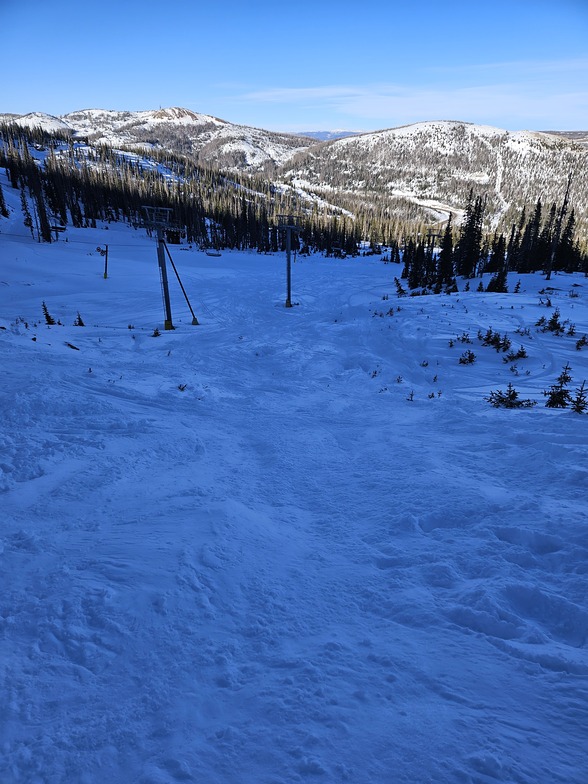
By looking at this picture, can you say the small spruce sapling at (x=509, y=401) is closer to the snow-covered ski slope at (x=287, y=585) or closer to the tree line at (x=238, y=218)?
the snow-covered ski slope at (x=287, y=585)

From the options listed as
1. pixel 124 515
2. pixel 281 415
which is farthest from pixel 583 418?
pixel 124 515

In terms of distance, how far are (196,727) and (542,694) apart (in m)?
2.76

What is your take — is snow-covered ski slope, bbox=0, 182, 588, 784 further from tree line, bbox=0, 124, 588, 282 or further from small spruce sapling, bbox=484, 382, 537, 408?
tree line, bbox=0, 124, 588, 282

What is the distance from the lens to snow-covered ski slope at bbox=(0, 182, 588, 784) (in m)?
2.73

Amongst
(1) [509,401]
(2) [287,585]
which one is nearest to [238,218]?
(1) [509,401]

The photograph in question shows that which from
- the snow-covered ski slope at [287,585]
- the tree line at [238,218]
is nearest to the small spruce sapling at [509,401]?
the snow-covered ski slope at [287,585]

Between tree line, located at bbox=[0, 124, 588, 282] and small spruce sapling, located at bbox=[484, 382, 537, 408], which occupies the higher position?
tree line, located at bbox=[0, 124, 588, 282]

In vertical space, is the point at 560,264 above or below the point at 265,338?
above

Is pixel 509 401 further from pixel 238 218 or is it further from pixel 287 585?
pixel 238 218

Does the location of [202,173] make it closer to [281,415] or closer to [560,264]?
[560,264]

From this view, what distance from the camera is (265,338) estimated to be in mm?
17312

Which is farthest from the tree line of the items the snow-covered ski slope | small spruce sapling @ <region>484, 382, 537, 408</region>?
small spruce sapling @ <region>484, 382, 537, 408</region>

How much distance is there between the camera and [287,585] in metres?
4.28

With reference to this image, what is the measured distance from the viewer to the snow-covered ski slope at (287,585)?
2.73 m
